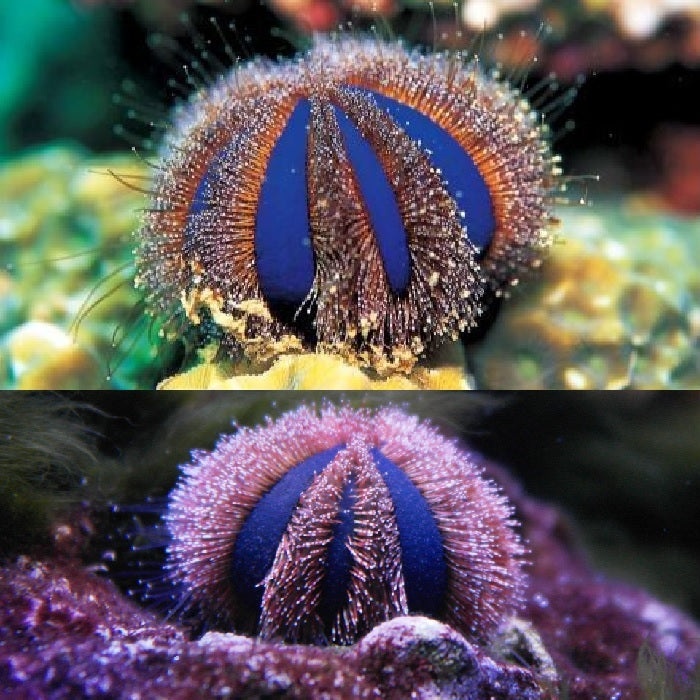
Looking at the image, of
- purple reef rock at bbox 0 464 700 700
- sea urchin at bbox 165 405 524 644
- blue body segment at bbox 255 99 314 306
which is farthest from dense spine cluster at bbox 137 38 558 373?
purple reef rock at bbox 0 464 700 700

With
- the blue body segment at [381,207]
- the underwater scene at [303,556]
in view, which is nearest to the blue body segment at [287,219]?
the blue body segment at [381,207]

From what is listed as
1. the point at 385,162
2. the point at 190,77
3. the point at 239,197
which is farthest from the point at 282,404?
the point at 190,77

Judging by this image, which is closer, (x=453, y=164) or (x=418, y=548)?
(x=418, y=548)

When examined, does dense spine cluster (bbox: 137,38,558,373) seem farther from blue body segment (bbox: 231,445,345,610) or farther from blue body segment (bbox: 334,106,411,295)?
blue body segment (bbox: 231,445,345,610)

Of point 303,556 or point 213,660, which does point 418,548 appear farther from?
point 213,660

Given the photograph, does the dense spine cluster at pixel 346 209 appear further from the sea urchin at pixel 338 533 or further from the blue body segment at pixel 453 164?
the sea urchin at pixel 338 533

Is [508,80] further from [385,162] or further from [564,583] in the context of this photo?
[564,583]

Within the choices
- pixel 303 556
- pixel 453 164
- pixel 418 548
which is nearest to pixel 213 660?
pixel 303 556
